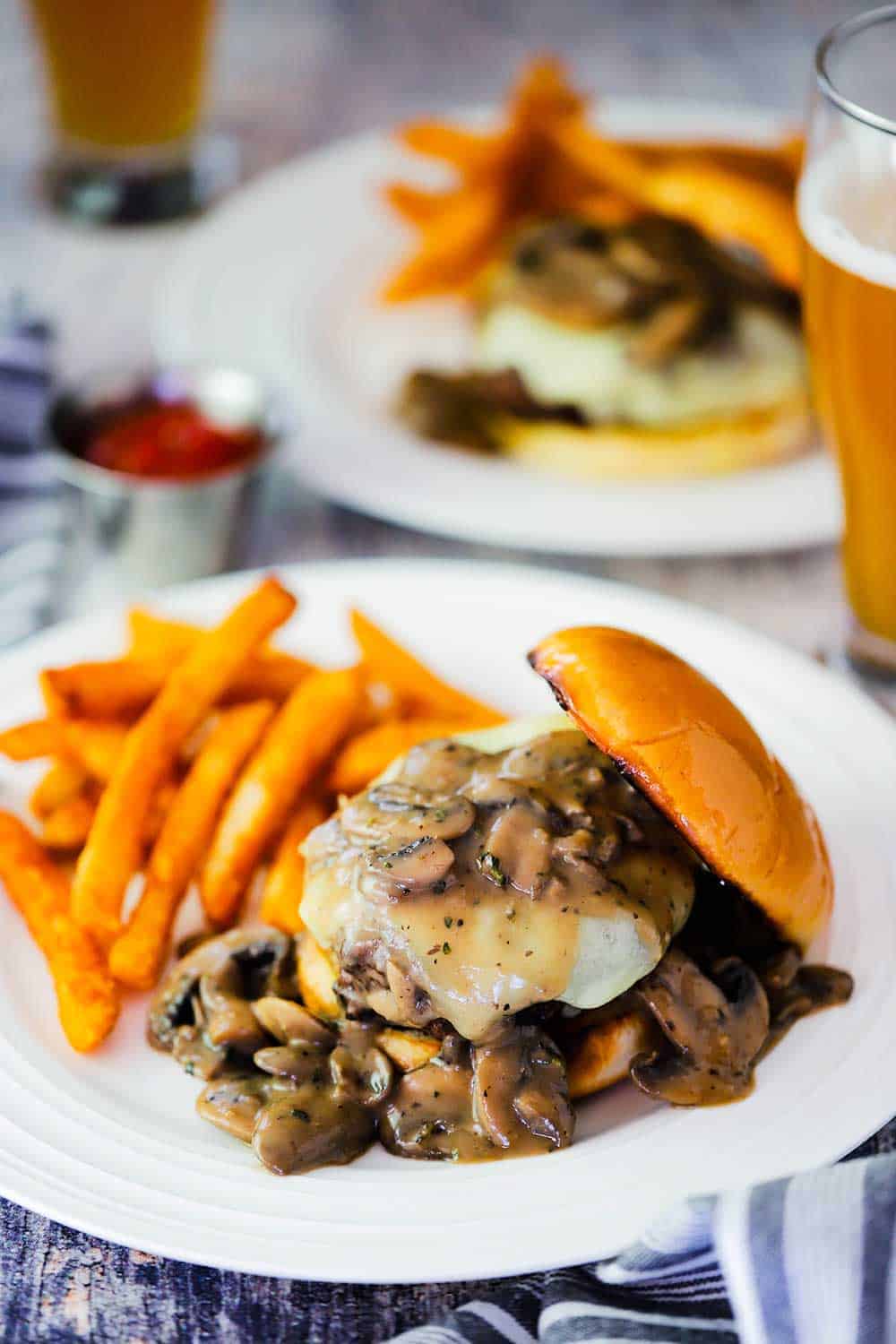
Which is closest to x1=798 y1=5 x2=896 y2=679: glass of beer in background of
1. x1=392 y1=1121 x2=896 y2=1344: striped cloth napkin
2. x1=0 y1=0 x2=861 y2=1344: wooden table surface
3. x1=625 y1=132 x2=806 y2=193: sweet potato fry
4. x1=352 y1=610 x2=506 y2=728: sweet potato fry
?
x1=0 y1=0 x2=861 y2=1344: wooden table surface

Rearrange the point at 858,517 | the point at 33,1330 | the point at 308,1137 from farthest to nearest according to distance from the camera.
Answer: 1. the point at 858,517
2. the point at 308,1137
3. the point at 33,1330

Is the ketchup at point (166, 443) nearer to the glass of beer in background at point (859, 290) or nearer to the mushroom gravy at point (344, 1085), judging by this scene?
the glass of beer in background at point (859, 290)

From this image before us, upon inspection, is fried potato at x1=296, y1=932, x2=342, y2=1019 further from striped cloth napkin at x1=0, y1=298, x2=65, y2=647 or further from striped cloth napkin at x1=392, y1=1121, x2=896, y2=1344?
striped cloth napkin at x1=0, y1=298, x2=65, y2=647

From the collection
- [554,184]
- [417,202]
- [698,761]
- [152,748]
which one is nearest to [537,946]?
[698,761]

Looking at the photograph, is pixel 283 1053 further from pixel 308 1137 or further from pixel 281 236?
pixel 281 236

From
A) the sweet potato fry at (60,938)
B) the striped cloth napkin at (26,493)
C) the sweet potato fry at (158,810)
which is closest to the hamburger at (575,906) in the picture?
the sweet potato fry at (60,938)

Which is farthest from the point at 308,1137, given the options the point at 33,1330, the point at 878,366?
the point at 878,366
